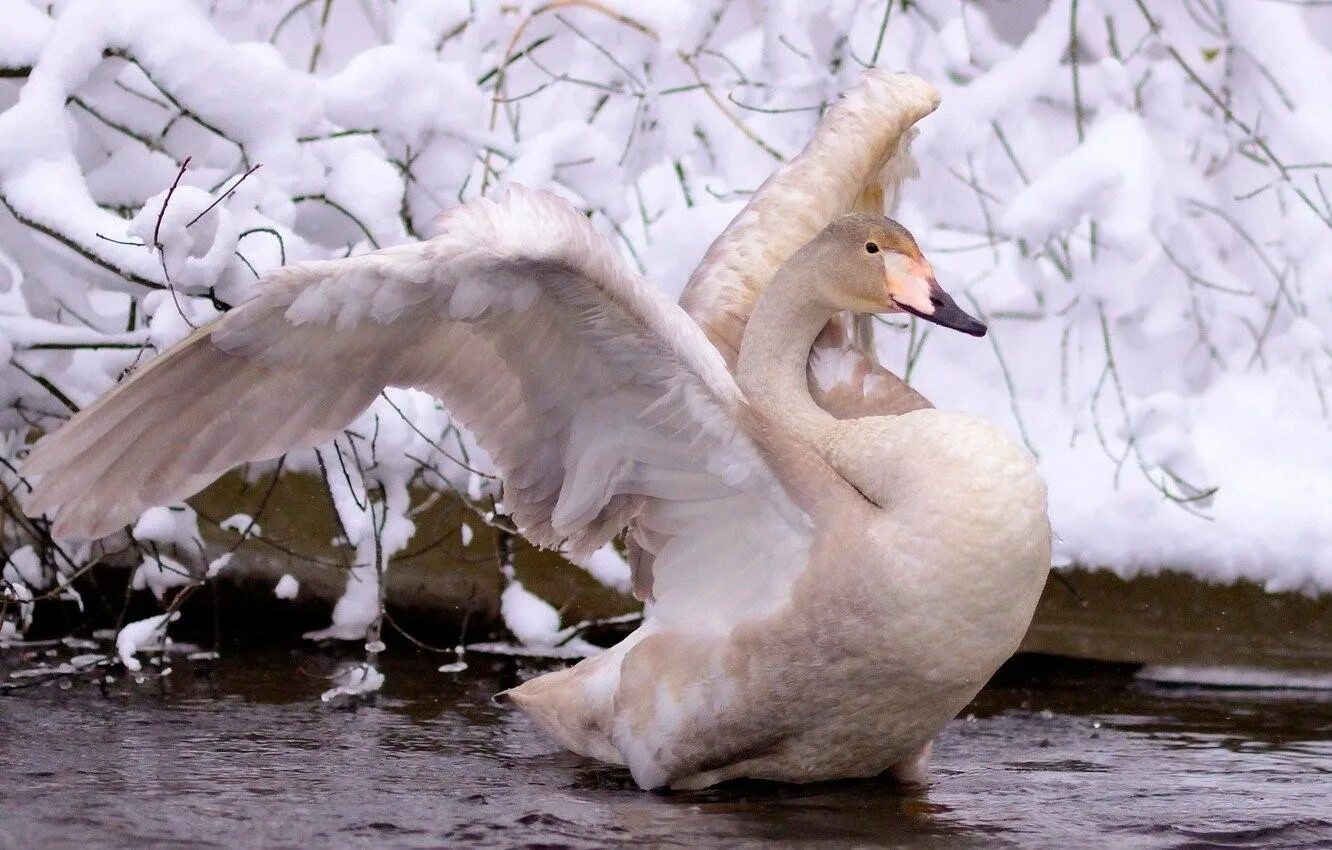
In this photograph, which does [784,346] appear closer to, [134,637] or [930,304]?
[930,304]

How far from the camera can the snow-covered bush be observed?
442 centimetres

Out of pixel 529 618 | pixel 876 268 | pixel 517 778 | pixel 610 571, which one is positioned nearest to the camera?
pixel 517 778

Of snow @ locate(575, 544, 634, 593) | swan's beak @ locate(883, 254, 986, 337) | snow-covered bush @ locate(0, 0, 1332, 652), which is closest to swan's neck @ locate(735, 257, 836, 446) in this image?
swan's beak @ locate(883, 254, 986, 337)

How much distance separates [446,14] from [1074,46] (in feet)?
7.15

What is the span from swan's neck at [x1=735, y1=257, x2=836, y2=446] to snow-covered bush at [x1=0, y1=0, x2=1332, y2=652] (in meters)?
1.02

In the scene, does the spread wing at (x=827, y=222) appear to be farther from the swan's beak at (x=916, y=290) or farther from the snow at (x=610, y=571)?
the snow at (x=610, y=571)

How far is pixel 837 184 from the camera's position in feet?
16.3

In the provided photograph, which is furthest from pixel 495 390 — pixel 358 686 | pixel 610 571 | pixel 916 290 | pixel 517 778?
pixel 610 571

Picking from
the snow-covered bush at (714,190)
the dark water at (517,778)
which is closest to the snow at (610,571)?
the snow-covered bush at (714,190)

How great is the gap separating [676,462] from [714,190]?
2.75 m

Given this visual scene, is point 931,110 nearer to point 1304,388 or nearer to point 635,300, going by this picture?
point 635,300

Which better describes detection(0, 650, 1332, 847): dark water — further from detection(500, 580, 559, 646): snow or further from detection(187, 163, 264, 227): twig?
detection(187, 163, 264, 227): twig

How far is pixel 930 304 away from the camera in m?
4.03

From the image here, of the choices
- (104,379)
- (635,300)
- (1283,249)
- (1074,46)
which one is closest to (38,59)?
(104,379)
